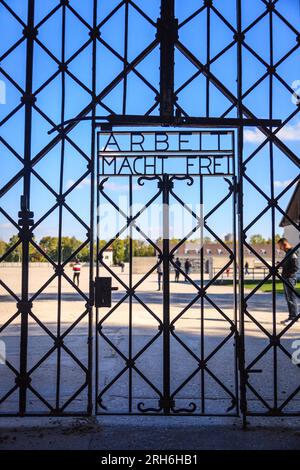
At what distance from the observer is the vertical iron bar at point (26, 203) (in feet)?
13.8

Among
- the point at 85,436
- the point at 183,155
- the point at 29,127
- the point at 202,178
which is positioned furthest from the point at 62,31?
the point at 85,436

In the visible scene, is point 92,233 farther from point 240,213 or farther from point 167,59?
point 167,59

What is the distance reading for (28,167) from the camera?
434 cm

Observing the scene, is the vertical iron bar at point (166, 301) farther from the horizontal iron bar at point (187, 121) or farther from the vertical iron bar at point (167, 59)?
the vertical iron bar at point (167, 59)

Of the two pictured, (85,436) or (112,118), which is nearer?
(85,436)

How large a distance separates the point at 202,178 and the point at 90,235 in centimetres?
122

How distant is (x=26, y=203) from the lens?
14.1 ft

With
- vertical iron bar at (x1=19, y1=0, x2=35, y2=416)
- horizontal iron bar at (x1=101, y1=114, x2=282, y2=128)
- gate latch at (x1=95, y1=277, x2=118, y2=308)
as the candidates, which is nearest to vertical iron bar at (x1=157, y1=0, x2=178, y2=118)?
horizontal iron bar at (x1=101, y1=114, x2=282, y2=128)

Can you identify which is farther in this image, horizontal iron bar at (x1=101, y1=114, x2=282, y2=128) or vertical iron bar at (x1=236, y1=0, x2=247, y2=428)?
horizontal iron bar at (x1=101, y1=114, x2=282, y2=128)

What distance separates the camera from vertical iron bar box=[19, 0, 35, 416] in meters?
4.21

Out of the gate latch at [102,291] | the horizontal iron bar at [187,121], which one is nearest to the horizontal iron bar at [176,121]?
the horizontal iron bar at [187,121]

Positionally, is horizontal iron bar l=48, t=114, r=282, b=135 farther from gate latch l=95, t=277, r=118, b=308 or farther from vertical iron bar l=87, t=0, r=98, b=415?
gate latch l=95, t=277, r=118, b=308

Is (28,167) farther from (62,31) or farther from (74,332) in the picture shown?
(74,332)

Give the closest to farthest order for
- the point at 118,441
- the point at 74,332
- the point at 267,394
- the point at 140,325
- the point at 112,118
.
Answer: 1. the point at 118,441
2. the point at 112,118
3. the point at 267,394
4. the point at 74,332
5. the point at 140,325
